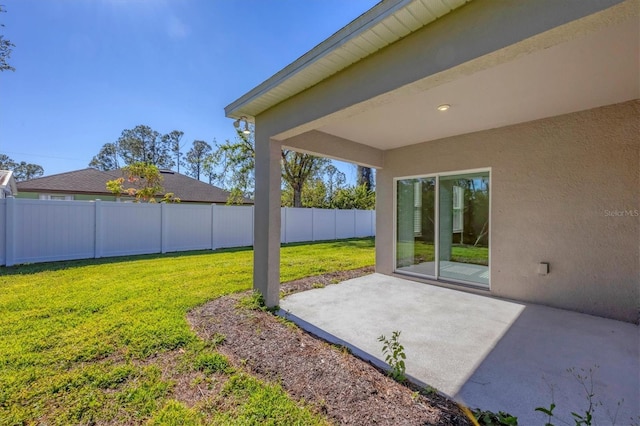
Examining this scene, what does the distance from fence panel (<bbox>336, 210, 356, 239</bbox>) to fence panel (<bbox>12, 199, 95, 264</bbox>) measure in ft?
35.6

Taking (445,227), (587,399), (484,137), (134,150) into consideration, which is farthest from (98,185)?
(587,399)

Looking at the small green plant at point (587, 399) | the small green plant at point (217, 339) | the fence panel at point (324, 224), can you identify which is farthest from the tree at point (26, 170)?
the small green plant at point (587, 399)

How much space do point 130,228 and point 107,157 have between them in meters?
32.5

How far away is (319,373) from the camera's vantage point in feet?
8.80

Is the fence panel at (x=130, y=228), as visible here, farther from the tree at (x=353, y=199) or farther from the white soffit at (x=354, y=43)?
the tree at (x=353, y=199)

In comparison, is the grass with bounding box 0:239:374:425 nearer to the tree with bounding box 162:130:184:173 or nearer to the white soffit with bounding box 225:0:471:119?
the white soffit with bounding box 225:0:471:119

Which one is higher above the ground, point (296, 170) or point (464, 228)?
point (296, 170)

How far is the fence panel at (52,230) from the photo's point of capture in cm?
746

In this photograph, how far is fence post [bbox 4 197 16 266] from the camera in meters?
7.23

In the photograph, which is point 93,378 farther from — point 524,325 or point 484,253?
point 484,253

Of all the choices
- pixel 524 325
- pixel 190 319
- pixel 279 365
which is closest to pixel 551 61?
pixel 524 325

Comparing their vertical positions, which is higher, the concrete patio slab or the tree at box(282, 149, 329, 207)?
the tree at box(282, 149, 329, 207)

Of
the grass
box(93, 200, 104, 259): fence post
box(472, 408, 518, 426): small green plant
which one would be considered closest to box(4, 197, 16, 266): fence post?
the grass

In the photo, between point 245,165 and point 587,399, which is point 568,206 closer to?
point 587,399
